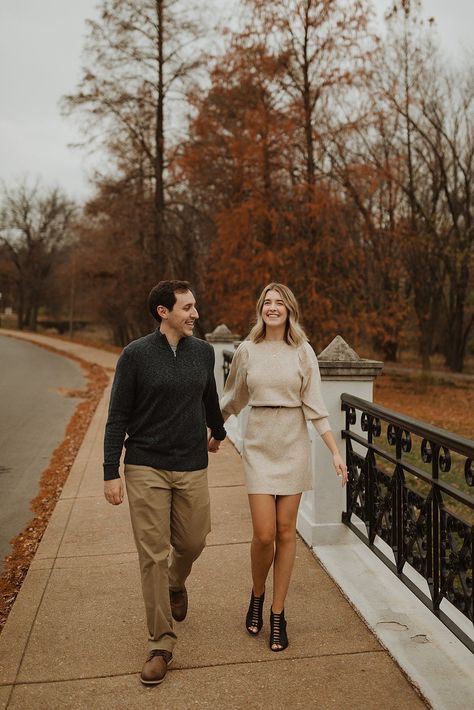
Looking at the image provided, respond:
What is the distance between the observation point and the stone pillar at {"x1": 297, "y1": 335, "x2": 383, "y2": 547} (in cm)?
488

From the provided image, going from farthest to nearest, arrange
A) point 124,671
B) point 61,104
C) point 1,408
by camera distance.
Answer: point 61,104 → point 1,408 → point 124,671

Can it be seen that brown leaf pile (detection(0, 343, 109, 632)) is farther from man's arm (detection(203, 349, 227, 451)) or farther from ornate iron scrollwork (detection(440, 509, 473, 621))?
ornate iron scrollwork (detection(440, 509, 473, 621))

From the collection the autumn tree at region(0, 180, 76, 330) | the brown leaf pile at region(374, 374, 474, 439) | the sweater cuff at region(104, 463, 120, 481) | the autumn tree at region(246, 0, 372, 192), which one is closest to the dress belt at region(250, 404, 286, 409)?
the sweater cuff at region(104, 463, 120, 481)

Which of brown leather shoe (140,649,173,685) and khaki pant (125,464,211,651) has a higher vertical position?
khaki pant (125,464,211,651)

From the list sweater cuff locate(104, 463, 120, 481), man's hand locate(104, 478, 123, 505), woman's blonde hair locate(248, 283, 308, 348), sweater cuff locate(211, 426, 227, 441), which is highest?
woman's blonde hair locate(248, 283, 308, 348)

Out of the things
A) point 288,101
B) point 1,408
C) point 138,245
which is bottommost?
point 1,408

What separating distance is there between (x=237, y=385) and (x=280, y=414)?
0.34 m

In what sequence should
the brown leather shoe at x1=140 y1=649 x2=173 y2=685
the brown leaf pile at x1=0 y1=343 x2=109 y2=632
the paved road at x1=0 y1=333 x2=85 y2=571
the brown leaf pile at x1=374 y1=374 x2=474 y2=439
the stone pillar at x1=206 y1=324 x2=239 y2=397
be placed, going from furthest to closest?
the brown leaf pile at x1=374 y1=374 x2=474 y2=439
the stone pillar at x1=206 y1=324 x2=239 y2=397
the paved road at x1=0 y1=333 x2=85 y2=571
the brown leaf pile at x1=0 y1=343 x2=109 y2=632
the brown leather shoe at x1=140 y1=649 x2=173 y2=685

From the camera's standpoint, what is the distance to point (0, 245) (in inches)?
2404

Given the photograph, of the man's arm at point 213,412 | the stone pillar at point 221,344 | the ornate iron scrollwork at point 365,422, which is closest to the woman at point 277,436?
the man's arm at point 213,412

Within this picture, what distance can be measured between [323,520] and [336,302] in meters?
14.0

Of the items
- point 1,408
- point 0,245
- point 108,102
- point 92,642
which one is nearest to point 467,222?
point 108,102

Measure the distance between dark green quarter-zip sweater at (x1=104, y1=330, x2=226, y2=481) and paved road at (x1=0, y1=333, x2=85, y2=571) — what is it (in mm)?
2652

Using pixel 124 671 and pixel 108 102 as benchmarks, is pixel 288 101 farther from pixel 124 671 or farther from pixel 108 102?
pixel 124 671
